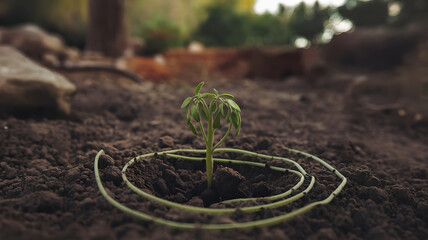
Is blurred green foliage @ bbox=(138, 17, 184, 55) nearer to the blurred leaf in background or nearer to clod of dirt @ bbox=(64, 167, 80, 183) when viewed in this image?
the blurred leaf in background

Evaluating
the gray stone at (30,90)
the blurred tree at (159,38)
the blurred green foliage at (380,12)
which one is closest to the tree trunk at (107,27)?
the blurred tree at (159,38)

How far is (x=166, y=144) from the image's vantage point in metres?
1.93

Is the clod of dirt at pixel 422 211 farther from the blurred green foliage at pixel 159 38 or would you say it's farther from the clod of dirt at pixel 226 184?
the blurred green foliage at pixel 159 38

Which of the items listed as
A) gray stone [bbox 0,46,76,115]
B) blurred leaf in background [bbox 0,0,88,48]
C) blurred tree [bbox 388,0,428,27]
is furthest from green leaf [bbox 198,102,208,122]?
blurred leaf in background [bbox 0,0,88,48]

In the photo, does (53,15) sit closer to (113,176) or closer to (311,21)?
(311,21)

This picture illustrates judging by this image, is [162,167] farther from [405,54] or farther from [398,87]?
[405,54]

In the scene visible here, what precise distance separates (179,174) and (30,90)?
4.61ft

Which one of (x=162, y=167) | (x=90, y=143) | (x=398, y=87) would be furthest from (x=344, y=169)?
(x=398, y=87)

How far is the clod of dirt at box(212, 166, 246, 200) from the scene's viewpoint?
5.08 ft

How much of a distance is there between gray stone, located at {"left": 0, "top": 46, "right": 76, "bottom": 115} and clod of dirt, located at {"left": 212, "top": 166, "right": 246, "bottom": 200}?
1.54 m

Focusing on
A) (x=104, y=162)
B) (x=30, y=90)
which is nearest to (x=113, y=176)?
(x=104, y=162)

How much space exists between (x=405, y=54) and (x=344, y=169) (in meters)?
6.30

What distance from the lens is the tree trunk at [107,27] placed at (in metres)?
5.54

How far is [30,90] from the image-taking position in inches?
93.0
